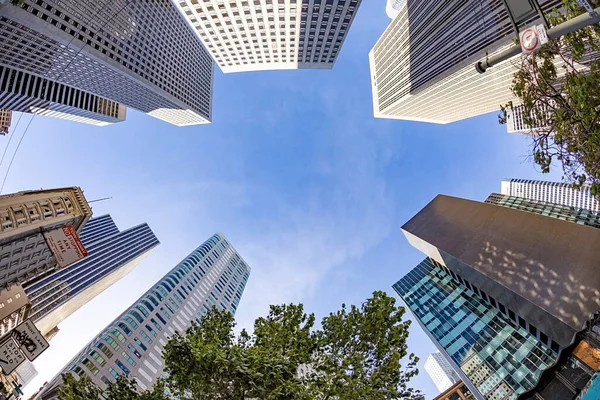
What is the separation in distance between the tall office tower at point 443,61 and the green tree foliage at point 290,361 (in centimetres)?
4915

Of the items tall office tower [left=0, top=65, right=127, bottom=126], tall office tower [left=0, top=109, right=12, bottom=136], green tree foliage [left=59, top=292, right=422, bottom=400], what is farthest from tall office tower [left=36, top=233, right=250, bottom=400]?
tall office tower [left=0, top=109, right=12, bottom=136]

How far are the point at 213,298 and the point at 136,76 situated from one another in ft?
254

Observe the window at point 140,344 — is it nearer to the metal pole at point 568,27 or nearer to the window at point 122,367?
the window at point 122,367

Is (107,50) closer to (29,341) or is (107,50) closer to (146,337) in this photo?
(29,341)

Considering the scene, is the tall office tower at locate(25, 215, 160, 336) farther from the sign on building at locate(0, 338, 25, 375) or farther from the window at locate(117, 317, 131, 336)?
the sign on building at locate(0, 338, 25, 375)

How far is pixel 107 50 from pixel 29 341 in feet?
220

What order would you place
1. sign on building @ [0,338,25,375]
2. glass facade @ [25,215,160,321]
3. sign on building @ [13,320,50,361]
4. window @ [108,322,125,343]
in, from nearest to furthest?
1. sign on building @ [0,338,25,375]
2. sign on building @ [13,320,50,361]
3. window @ [108,322,125,343]
4. glass facade @ [25,215,160,321]

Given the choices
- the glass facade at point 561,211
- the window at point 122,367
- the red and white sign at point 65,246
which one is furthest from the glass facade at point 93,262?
the glass facade at point 561,211

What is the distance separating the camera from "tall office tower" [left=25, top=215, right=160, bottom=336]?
101188 millimetres

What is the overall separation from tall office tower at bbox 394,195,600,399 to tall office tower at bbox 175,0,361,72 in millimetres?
54513

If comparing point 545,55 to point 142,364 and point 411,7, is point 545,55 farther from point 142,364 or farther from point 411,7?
point 411,7

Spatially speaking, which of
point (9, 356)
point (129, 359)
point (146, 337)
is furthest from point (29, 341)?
point (146, 337)

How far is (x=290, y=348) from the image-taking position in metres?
12.4

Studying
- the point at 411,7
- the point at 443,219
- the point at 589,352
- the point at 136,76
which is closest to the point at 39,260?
the point at 136,76
